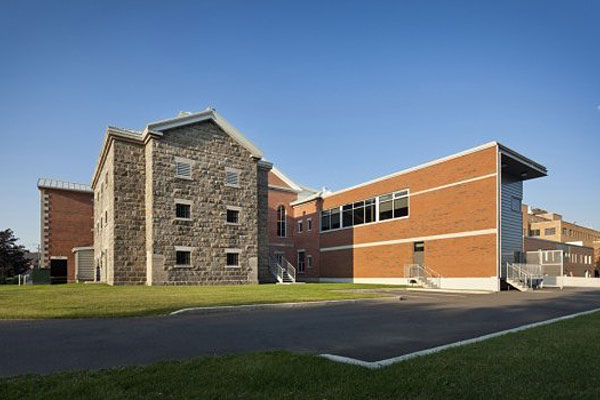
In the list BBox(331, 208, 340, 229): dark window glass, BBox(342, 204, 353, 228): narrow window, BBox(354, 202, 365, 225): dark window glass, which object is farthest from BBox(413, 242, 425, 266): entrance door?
BBox(331, 208, 340, 229): dark window glass

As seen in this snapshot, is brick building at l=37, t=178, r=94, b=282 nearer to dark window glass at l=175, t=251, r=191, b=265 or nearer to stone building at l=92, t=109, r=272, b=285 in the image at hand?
stone building at l=92, t=109, r=272, b=285

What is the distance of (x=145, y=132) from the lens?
26.2 meters

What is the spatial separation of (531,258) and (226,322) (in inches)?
1285

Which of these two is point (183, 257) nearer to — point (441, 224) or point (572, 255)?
point (441, 224)

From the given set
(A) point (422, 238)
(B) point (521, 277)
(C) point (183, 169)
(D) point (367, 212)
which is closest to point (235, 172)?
(C) point (183, 169)

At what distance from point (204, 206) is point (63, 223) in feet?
66.5

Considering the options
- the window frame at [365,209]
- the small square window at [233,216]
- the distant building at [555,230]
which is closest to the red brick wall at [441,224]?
the window frame at [365,209]

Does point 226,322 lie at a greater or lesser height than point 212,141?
lesser

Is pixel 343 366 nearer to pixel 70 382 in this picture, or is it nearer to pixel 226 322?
pixel 70 382

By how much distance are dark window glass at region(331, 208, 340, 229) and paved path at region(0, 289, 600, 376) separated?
27133mm

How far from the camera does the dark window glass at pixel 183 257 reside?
26.4 meters

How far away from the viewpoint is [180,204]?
2689cm

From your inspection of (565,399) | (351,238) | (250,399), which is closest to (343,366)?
(250,399)

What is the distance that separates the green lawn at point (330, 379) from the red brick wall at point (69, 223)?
3923cm
